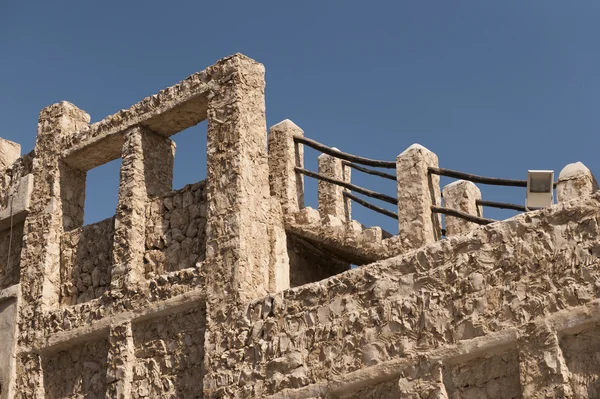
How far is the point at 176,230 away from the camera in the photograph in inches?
415

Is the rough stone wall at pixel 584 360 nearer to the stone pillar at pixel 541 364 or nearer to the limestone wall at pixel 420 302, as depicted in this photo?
the stone pillar at pixel 541 364

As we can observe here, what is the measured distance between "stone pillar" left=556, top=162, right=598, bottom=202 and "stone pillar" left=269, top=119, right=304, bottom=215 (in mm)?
2756

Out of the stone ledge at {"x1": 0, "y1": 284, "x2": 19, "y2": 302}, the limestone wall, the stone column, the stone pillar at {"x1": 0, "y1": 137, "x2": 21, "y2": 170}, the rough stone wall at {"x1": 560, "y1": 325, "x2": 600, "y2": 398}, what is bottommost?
the rough stone wall at {"x1": 560, "y1": 325, "x2": 600, "y2": 398}

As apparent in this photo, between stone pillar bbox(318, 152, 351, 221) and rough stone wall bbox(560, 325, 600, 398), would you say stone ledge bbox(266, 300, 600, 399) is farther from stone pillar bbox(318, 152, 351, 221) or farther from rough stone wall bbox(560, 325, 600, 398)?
stone pillar bbox(318, 152, 351, 221)

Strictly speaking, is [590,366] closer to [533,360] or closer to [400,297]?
[533,360]

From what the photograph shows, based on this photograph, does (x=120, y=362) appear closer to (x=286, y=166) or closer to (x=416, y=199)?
(x=286, y=166)

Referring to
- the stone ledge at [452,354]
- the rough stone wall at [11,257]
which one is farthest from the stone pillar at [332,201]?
the stone ledge at [452,354]

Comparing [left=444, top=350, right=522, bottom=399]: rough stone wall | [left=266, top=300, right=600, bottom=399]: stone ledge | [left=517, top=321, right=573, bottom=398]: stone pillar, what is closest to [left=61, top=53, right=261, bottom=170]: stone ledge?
[left=266, top=300, right=600, bottom=399]: stone ledge

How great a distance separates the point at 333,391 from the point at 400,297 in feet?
3.18

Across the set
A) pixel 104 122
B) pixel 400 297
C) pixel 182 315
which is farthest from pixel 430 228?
pixel 104 122

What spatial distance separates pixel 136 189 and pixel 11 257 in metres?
2.25

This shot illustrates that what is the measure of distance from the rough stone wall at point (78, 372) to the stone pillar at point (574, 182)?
4808 mm

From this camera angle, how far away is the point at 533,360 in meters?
7.60

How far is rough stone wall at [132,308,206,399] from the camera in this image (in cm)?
965
